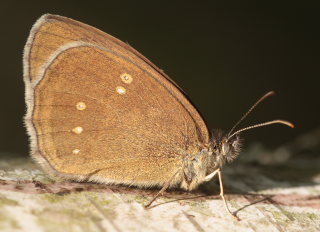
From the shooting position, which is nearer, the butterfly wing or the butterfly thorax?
the butterfly wing

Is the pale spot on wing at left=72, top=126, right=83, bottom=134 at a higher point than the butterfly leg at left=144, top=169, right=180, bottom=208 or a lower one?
higher

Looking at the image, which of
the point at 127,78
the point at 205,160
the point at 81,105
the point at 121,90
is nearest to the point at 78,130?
the point at 81,105

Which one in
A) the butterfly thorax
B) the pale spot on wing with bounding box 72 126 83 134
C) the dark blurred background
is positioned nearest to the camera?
the pale spot on wing with bounding box 72 126 83 134

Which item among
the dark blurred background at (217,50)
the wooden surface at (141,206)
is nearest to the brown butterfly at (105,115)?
the wooden surface at (141,206)

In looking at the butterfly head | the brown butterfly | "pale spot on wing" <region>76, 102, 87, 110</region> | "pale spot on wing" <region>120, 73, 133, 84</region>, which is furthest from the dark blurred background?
"pale spot on wing" <region>76, 102, 87, 110</region>

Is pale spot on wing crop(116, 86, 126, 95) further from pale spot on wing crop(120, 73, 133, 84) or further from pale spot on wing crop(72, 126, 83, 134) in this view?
pale spot on wing crop(72, 126, 83, 134)

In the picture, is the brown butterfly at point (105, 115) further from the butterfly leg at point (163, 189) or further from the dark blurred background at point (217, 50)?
the dark blurred background at point (217, 50)

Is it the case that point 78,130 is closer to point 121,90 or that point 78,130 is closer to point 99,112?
point 99,112
